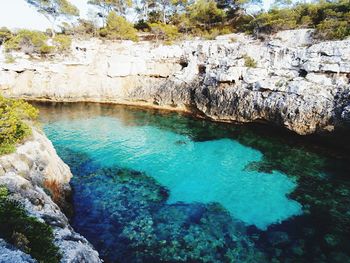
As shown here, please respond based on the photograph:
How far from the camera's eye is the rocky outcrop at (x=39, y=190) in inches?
286

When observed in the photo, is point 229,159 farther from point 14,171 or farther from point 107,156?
point 14,171

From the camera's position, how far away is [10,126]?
12.5 meters

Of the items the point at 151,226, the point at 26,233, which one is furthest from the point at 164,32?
the point at 26,233

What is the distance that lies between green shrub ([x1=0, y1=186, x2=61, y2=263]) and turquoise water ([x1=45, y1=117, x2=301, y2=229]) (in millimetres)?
8446

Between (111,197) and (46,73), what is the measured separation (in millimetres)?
29256

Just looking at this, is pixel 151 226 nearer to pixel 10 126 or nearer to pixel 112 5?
pixel 10 126

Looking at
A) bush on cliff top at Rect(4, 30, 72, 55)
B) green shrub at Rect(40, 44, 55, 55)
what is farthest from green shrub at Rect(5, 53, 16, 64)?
green shrub at Rect(40, 44, 55, 55)

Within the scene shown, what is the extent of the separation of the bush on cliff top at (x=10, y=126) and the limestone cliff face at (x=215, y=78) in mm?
20786

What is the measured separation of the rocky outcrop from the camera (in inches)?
286

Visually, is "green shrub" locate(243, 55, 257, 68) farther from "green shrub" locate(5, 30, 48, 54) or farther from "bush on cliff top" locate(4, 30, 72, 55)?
"green shrub" locate(5, 30, 48, 54)

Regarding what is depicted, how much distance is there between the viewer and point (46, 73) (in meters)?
37.5

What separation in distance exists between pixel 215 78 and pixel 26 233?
26278mm

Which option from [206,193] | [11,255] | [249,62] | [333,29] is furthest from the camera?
[249,62]

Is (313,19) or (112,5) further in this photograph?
(112,5)
